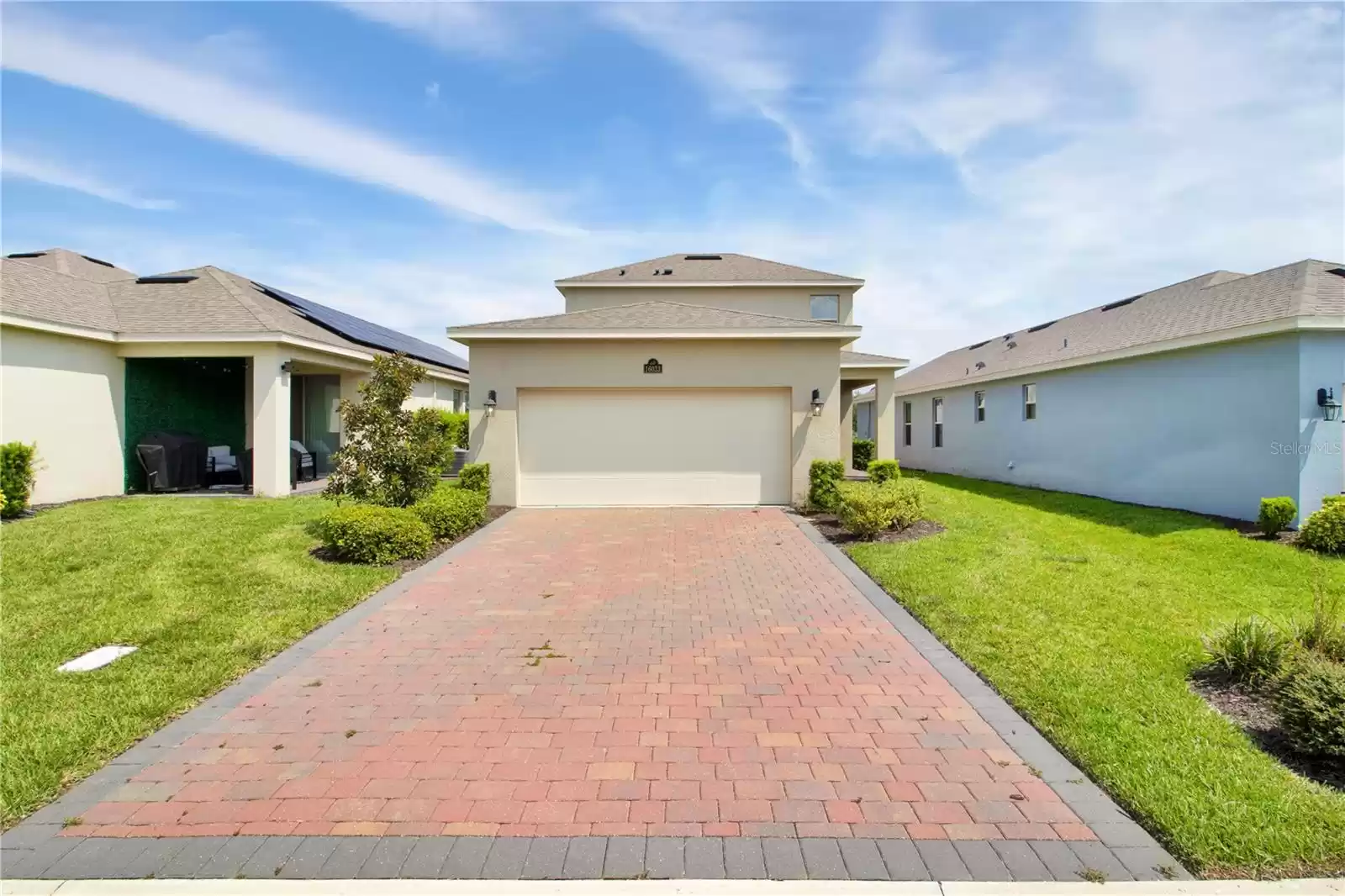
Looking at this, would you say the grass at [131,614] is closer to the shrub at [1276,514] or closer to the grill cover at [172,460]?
the grill cover at [172,460]

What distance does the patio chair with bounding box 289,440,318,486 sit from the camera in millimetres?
14336

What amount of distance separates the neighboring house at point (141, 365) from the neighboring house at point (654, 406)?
4588mm

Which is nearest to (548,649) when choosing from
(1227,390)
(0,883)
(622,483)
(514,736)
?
(514,736)

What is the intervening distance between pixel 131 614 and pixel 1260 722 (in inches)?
354

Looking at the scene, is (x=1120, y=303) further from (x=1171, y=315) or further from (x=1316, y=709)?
(x=1316, y=709)

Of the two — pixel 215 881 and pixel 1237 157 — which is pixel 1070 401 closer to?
pixel 1237 157

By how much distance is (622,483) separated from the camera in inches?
504

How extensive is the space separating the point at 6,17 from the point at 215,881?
1019 cm

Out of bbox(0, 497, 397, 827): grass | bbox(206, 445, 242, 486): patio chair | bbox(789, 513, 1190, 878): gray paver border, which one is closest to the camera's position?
bbox(789, 513, 1190, 878): gray paver border

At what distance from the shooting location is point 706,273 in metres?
21.5

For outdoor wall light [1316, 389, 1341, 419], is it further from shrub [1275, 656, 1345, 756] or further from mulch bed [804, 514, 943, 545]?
shrub [1275, 656, 1345, 756]

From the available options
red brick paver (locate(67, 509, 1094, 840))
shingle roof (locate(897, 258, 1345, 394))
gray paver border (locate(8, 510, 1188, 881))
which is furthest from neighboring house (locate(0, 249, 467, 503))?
shingle roof (locate(897, 258, 1345, 394))

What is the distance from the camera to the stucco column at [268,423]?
517 inches

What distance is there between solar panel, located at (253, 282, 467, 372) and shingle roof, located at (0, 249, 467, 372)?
2.22 feet
